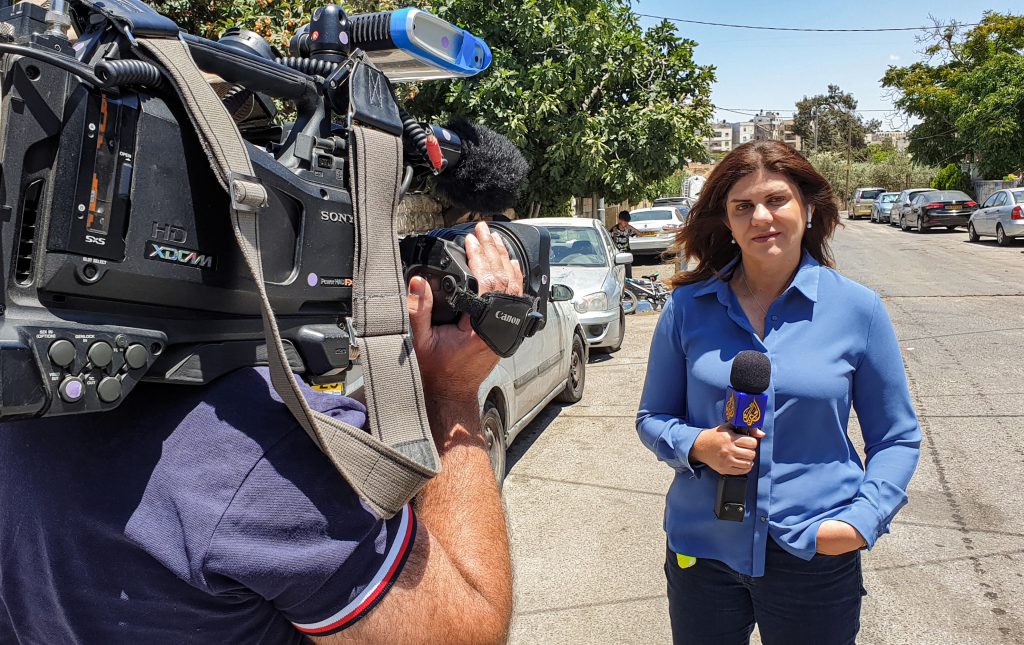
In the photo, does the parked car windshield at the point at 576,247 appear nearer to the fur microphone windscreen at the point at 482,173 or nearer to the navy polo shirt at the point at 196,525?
the fur microphone windscreen at the point at 482,173

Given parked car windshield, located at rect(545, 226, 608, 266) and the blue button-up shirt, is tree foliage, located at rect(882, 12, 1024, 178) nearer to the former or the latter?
parked car windshield, located at rect(545, 226, 608, 266)

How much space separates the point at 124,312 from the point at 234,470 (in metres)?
0.22

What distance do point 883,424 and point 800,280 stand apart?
0.47 m

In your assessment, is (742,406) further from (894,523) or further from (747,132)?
(747,132)

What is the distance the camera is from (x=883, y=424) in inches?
88.0

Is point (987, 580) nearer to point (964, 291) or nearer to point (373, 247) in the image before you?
point (373, 247)

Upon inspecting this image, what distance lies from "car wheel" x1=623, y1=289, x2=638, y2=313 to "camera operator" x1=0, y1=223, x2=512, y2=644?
1158 centimetres

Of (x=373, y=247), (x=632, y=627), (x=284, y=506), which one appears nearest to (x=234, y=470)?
(x=284, y=506)

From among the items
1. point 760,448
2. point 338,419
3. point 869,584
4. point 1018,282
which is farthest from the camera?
point 1018,282

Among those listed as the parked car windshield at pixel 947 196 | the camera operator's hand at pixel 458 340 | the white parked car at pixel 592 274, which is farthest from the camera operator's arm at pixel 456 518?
the parked car windshield at pixel 947 196

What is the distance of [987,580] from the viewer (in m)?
3.72

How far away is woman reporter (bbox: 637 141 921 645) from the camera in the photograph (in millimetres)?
2172

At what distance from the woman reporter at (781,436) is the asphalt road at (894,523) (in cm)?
133

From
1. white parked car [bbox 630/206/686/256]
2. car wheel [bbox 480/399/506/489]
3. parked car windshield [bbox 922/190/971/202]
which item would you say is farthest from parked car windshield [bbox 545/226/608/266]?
parked car windshield [bbox 922/190/971/202]
